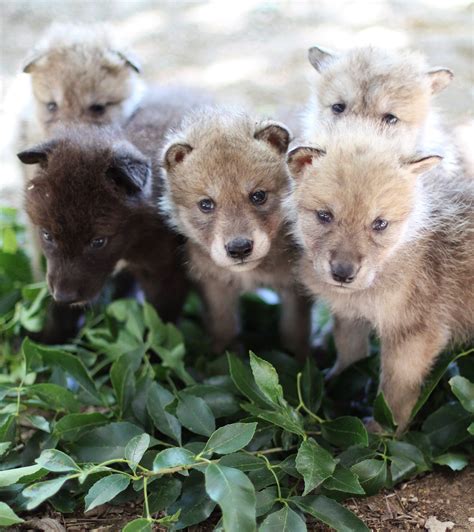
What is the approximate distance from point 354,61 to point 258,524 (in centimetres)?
272

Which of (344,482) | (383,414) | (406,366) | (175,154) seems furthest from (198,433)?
(175,154)

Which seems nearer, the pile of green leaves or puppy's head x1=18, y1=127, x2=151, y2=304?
the pile of green leaves

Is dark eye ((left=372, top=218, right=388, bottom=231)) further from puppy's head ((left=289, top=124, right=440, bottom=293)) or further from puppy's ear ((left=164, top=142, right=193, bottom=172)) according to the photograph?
puppy's ear ((left=164, top=142, right=193, bottom=172))

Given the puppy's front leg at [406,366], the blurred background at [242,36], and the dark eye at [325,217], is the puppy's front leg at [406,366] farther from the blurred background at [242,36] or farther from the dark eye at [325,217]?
the blurred background at [242,36]

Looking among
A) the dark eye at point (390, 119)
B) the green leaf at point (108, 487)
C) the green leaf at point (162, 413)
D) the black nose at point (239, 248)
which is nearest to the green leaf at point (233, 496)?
the green leaf at point (108, 487)

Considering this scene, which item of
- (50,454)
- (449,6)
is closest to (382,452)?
(50,454)

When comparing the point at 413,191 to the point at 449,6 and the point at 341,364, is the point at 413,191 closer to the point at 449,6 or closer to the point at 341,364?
the point at 341,364

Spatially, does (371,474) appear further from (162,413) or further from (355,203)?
(355,203)

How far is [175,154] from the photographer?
4082mm

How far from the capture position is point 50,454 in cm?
325

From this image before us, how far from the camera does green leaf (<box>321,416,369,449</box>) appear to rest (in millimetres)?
3646

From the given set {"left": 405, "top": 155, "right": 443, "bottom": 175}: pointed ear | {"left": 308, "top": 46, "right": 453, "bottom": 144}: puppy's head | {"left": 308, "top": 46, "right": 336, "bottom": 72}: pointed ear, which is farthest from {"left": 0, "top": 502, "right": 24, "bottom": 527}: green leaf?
{"left": 308, "top": 46, "right": 336, "bottom": 72}: pointed ear

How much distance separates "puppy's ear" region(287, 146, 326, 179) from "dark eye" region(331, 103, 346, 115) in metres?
0.85

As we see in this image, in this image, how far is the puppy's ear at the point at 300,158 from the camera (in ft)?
11.7
